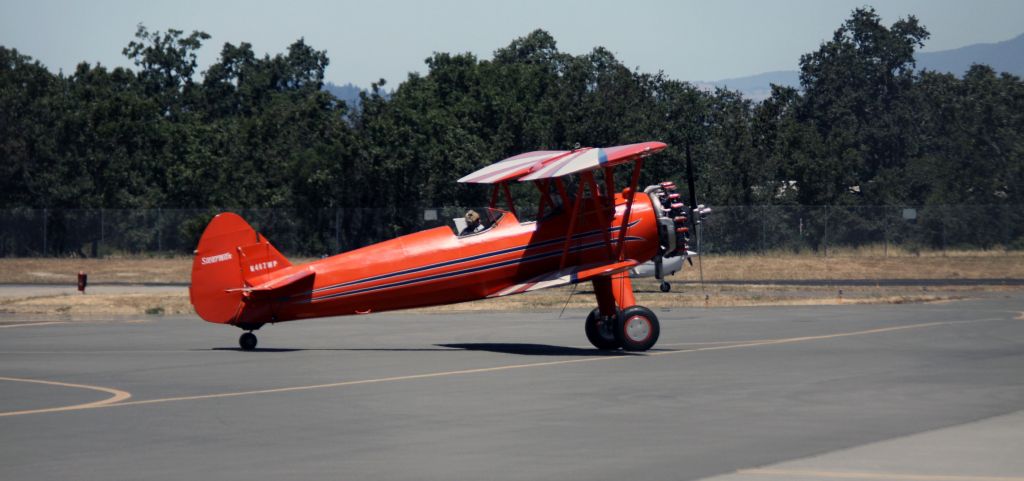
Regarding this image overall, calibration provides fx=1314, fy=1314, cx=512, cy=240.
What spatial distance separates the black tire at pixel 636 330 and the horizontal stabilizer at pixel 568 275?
79cm

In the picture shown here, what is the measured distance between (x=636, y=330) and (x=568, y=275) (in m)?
1.57

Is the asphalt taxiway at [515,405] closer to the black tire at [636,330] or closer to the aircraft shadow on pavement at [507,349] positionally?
the aircraft shadow on pavement at [507,349]

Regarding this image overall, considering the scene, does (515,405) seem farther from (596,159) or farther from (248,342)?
(248,342)

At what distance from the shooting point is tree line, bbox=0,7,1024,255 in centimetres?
7000

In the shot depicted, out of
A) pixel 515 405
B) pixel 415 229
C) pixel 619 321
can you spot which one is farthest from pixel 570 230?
pixel 415 229

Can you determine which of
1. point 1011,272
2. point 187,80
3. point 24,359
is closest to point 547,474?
point 24,359

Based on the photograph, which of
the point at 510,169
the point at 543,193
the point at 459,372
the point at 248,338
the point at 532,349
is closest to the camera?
the point at 459,372

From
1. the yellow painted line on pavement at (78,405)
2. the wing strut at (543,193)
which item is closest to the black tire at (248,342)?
the yellow painted line on pavement at (78,405)

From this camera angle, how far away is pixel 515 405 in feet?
51.8

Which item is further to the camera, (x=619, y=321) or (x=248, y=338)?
(x=248, y=338)

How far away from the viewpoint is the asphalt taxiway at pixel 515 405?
37.8 ft

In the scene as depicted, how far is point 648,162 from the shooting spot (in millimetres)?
72250

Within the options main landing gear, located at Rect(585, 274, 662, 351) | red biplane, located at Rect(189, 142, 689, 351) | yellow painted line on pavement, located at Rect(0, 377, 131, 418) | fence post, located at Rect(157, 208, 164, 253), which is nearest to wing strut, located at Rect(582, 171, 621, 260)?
red biplane, located at Rect(189, 142, 689, 351)

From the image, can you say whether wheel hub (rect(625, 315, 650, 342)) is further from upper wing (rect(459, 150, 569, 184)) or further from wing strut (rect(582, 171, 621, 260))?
upper wing (rect(459, 150, 569, 184))
